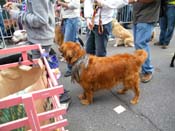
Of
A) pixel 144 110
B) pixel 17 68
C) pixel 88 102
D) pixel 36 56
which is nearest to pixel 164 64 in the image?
pixel 144 110

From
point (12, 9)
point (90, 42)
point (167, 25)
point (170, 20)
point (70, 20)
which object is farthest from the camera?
point (167, 25)

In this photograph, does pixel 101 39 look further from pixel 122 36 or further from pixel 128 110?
pixel 122 36

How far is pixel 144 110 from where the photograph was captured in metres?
2.80

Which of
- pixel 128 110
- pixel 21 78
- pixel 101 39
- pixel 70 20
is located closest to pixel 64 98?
pixel 128 110

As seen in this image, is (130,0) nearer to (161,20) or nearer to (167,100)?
(167,100)

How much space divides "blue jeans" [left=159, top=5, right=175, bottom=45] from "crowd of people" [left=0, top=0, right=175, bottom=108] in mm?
1647

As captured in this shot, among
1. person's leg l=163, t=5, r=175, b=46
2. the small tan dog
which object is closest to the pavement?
person's leg l=163, t=5, r=175, b=46

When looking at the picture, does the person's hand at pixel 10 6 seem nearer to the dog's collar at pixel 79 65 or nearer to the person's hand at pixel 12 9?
the person's hand at pixel 12 9

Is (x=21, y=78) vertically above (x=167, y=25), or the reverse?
(x=167, y=25)

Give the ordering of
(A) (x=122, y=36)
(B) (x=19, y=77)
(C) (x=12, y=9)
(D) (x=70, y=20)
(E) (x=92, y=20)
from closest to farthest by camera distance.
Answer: (B) (x=19, y=77), (C) (x=12, y=9), (E) (x=92, y=20), (D) (x=70, y=20), (A) (x=122, y=36)

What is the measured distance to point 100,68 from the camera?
2674 millimetres

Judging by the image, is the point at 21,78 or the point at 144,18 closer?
the point at 21,78

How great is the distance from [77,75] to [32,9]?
3.49 ft

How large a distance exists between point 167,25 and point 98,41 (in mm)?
2752
